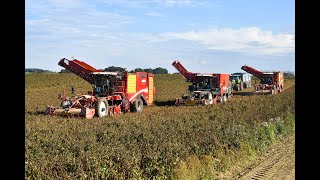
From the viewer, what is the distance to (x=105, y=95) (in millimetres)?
18094

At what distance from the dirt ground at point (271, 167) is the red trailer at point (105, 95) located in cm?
787

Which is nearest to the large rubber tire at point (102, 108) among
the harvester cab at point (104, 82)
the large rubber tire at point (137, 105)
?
the harvester cab at point (104, 82)

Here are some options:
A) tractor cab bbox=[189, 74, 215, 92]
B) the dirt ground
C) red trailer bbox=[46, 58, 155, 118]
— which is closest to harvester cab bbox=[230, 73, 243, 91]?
tractor cab bbox=[189, 74, 215, 92]

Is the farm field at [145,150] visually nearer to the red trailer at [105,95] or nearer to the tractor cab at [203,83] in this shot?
the red trailer at [105,95]

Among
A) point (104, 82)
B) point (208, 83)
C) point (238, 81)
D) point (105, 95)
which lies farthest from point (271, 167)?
point (238, 81)

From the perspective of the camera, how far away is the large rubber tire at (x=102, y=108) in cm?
1599

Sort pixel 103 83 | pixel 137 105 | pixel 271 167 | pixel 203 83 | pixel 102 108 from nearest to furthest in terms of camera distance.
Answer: pixel 271 167 < pixel 102 108 < pixel 103 83 < pixel 137 105 < pixel 203 83

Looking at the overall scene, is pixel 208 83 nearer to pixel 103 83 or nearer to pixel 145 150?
pixel 103 83

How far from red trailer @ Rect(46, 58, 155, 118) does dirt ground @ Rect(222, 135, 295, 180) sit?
787 centimetres

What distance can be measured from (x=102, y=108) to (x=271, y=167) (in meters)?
9.25
